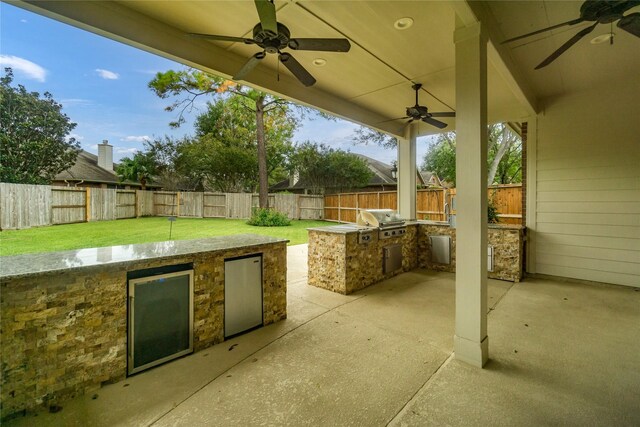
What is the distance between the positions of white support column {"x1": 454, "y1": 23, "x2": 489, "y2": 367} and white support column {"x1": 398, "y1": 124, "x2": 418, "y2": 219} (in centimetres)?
378

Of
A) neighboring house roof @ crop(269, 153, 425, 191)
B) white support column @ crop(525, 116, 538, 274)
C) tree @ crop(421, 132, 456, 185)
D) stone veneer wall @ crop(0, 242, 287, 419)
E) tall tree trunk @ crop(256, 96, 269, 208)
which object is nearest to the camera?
stone veneer wall @ crop(0, 242, 287, 419)

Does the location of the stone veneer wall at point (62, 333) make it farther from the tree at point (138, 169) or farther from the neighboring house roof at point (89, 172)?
the tree at point (138, 169)

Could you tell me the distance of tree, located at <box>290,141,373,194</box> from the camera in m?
15.4

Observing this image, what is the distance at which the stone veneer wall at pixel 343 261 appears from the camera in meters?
3.98

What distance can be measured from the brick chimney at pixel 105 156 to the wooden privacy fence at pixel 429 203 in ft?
27.8

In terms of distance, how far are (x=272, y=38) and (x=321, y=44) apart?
1.37 ft

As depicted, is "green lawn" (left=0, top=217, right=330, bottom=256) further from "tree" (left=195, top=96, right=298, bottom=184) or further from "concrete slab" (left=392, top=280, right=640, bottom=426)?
"tree" (left=195, top=96, right=298, bottom=184)

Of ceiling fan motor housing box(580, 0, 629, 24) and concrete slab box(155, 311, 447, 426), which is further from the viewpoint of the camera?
ceiling fan motor housing box(580, 0, 629, 24)

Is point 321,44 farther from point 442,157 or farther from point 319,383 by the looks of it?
point 442,157

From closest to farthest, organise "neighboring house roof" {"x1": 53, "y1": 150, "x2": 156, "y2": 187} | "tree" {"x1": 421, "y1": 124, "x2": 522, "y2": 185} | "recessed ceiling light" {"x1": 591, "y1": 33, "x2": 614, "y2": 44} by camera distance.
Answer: "recessed ceiling light" {"x1": 591, "y1": 33, "x2": 614, "y2": 44} → "neighboring house roof" {"x1": 53, "y1": 150, "x2": 156, "y2": 187} → "tree" {"x1": 421, "y1": 124, "x2": 522, "y2": 185}

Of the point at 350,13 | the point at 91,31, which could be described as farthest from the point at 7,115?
the point at 350,13

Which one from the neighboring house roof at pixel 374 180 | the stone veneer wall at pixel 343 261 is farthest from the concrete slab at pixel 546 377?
the neighboring house roof at pixel 374 180

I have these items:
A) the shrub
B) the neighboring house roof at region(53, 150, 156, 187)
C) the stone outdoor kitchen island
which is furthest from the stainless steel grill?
the neighboring house roof at region(53, 150, 156, 187)

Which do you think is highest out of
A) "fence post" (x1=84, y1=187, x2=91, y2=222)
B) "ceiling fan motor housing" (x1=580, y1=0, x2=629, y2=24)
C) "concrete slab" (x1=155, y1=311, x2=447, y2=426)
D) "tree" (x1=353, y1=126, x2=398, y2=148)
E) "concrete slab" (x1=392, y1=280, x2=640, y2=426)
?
"tree" (x1=353, y1=126, x2=398, y2=148)
